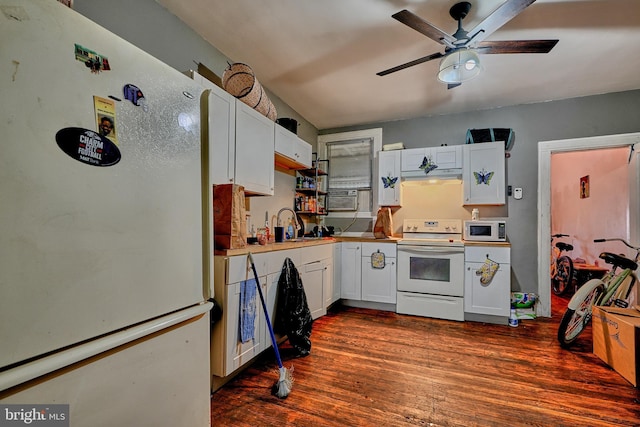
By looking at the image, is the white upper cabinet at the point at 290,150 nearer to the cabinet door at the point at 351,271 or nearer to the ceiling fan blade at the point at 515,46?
the cabinet door at the point at 351,271

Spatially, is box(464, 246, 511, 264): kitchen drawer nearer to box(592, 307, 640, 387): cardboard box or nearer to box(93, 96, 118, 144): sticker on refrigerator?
box(592, 307, 640, 387): cardboard box

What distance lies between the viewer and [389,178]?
3973 millimetres

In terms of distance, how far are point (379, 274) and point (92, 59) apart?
3.36 m

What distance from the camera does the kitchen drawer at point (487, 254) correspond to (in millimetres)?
3115

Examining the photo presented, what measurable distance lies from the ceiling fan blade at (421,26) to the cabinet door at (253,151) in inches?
50.3

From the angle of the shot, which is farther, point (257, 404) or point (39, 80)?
point (257, 404)

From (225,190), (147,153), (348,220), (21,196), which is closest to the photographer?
(21,196)

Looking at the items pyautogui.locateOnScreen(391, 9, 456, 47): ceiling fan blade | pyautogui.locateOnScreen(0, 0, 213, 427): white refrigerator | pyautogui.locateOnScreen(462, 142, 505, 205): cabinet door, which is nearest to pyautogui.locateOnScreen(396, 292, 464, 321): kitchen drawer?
pyautogui.locateOnScreen(462, 142, 505, 205): cabinet door

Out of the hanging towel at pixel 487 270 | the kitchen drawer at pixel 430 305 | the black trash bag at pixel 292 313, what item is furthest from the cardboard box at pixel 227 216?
the hanging towel at pixel 487 270

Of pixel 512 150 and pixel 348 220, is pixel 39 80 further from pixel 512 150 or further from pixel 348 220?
pixel 512 150

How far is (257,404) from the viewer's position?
67.4 inches

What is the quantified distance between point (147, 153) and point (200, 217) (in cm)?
30

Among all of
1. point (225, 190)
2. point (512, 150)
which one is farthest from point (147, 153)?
point (512, 150)

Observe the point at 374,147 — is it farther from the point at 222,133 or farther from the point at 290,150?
the point at 222,133
